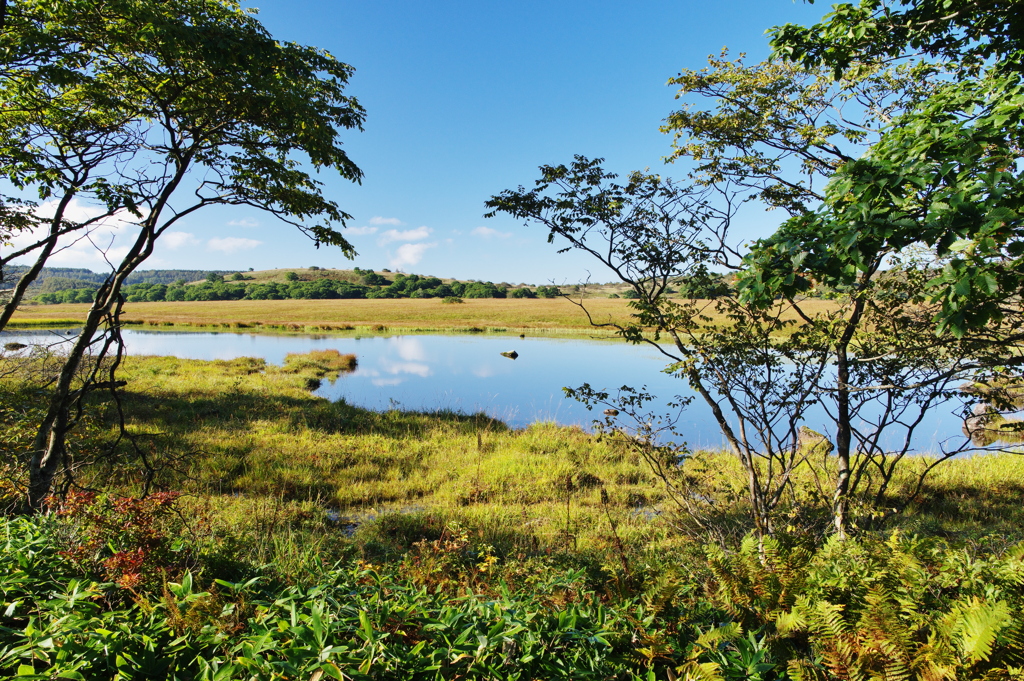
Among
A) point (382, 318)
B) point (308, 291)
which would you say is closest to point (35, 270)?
point (382, 318)

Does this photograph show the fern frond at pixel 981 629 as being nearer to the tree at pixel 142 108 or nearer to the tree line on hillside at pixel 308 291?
the tree at pixel 142 108

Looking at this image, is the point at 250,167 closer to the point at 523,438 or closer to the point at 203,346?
the point at 523,438

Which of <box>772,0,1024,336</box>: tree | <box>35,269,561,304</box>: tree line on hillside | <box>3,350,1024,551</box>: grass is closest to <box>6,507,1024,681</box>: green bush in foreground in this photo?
<box>772,0,1024,336</box>: tree

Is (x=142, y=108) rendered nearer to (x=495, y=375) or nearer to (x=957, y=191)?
(x=957, y=191)

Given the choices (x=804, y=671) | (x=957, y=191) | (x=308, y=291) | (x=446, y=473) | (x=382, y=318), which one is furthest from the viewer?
(x=308, y=291)

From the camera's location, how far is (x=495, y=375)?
25156 mm

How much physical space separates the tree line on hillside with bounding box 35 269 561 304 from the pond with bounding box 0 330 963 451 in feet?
197

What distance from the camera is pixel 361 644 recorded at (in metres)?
2.08

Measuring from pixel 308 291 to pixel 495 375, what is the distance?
9268cm

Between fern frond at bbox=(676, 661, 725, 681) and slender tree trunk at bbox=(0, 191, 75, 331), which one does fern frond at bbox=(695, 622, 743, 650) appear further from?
slender tree trunk at bbox=(0, 191, 75, 331)

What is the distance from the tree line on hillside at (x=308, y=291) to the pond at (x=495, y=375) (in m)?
60.1

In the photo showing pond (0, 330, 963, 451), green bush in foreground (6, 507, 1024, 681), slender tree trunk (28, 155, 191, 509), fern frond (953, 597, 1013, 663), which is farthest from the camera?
pond (0, 330, 963, 451)

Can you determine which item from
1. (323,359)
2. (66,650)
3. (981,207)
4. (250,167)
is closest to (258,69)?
(250,167)

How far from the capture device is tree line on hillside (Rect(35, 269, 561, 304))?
102 m
